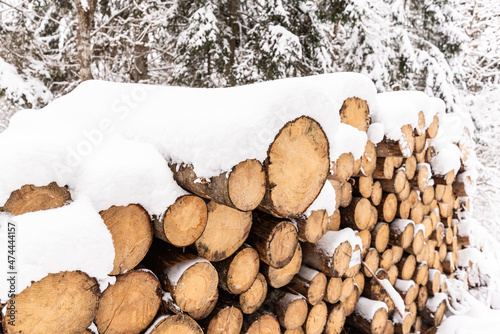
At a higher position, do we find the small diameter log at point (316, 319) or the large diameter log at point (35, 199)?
the large diameter log at point (35, 199)

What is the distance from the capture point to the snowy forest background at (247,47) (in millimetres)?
5125

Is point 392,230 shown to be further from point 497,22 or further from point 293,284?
point 497,22

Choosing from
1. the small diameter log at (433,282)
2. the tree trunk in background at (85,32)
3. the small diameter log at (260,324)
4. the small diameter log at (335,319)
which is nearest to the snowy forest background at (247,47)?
the tree trunk in background at (85,32)

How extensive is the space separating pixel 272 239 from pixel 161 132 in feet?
2.54

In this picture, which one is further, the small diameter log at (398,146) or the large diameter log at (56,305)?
the small diameter log at (398,146)

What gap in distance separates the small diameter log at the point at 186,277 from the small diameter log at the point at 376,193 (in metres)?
1.62

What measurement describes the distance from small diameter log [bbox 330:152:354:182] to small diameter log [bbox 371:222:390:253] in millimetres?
896

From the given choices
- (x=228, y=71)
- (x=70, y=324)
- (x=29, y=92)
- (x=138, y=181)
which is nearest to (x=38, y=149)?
(x=138, y=181)

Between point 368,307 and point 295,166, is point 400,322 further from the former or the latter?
point 295,166

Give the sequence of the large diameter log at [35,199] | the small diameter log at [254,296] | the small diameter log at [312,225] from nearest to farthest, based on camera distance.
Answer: the large diameter log at [35,199]
the small diameter log at [254,296]
the small diameter log at [312,225]

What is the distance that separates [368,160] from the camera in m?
2.27

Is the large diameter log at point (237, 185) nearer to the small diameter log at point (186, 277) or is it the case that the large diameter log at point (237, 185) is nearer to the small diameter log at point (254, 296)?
the small diameter log at point (186, 277)

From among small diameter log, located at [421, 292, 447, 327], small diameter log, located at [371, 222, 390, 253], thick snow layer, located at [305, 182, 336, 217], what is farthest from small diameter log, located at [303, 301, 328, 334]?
small diameter log, located at [421, 292, 447, 327]

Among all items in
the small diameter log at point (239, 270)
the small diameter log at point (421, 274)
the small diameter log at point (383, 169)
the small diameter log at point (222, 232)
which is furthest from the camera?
the small diameter log at point (421, 274)
